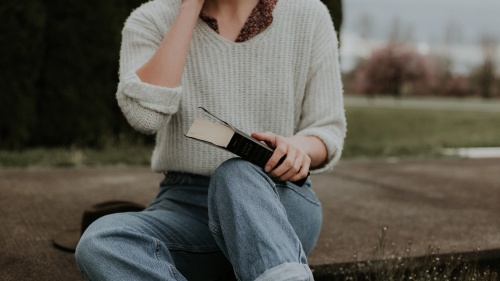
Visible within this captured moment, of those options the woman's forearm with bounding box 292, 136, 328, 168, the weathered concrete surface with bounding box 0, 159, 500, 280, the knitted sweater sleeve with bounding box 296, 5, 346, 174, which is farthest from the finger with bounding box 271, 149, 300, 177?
the weathered concrete surface with bounding box 0, 159, 500, 280

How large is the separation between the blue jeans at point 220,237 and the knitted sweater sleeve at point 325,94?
23 centimetres

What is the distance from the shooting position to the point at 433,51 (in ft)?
126

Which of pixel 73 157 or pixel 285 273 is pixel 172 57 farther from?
pixel 73 157

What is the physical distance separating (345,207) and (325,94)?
138 centimetres

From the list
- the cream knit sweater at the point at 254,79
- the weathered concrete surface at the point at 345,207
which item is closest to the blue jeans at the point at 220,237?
the cream knit sweater at the point at 254,79

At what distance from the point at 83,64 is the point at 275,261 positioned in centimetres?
460

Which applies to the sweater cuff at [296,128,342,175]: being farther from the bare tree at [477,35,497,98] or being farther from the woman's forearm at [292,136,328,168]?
the bare tree at [477,35,497,98]

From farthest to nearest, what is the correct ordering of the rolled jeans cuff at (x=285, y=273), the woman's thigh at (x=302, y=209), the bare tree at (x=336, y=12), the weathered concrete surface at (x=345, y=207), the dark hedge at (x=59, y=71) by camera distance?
the bare tree at (x=336, y=12), the dark hedge at (x=59, y=71), the weathered concrete surface at (x=345, y=207), the woman's thigh at (x=302, y=209), the rolled jeans cuff at (x=285, y=273)

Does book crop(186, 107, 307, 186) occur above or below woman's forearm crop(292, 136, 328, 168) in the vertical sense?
above

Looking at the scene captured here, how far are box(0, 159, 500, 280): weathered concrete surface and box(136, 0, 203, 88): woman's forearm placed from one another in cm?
76

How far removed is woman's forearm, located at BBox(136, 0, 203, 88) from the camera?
6.23 ft

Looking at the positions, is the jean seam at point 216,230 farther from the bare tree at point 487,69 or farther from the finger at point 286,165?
the bare tree at point 487,69

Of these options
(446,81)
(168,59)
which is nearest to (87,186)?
(168,59)

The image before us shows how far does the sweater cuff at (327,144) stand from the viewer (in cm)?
194
